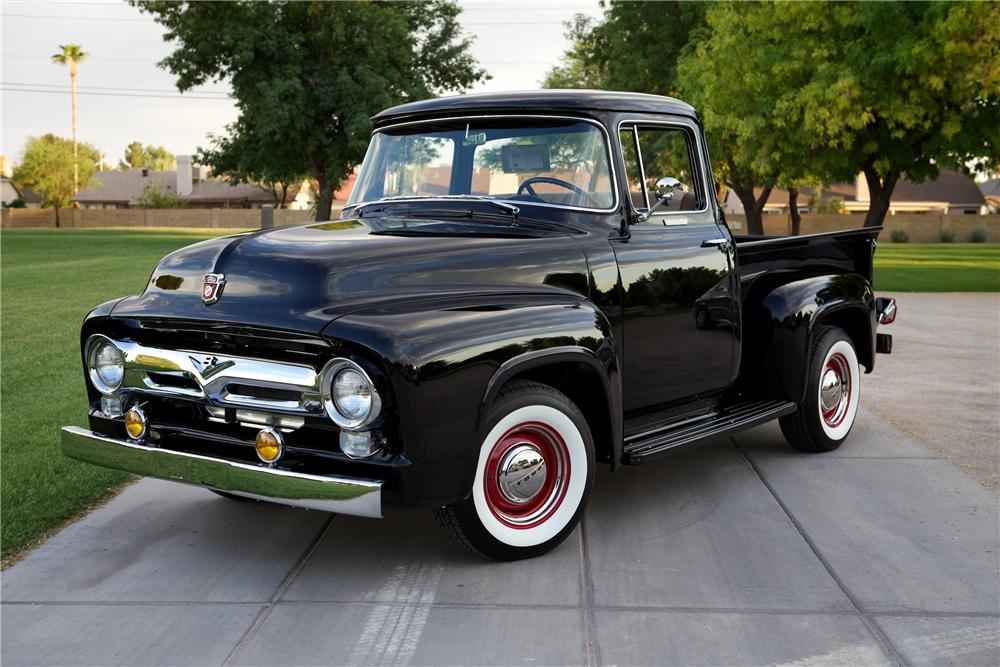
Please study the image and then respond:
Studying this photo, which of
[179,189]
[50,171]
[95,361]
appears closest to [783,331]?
[95,361]

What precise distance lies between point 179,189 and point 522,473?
343 ft

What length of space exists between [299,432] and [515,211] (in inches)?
65.5

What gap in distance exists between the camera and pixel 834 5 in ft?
74.4

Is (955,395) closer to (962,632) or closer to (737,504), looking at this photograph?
(737,504)

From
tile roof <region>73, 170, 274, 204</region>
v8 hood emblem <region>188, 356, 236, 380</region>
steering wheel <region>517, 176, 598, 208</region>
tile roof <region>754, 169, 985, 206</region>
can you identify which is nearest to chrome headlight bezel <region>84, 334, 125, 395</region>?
v8 hood emblem <region>188, 356, 236, 380</region>

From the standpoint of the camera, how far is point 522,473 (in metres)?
4.62

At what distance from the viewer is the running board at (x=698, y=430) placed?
516 cm

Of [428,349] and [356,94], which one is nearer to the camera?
[428,349]

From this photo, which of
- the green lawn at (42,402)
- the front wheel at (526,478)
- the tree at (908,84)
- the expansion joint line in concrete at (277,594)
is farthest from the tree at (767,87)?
the expansion joint line in concrete at (277,594)

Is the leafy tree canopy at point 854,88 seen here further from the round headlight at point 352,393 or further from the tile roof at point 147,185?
the tile roof at point 147,185

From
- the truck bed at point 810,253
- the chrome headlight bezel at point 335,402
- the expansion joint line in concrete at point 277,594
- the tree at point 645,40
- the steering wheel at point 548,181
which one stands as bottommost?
the expansion joint line in concrete at point 277,594

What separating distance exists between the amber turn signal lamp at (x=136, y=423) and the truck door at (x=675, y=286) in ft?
7.71

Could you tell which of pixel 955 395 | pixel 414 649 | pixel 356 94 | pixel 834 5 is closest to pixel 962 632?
pixel 414 649

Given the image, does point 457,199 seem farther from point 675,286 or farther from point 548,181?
point 675,286
